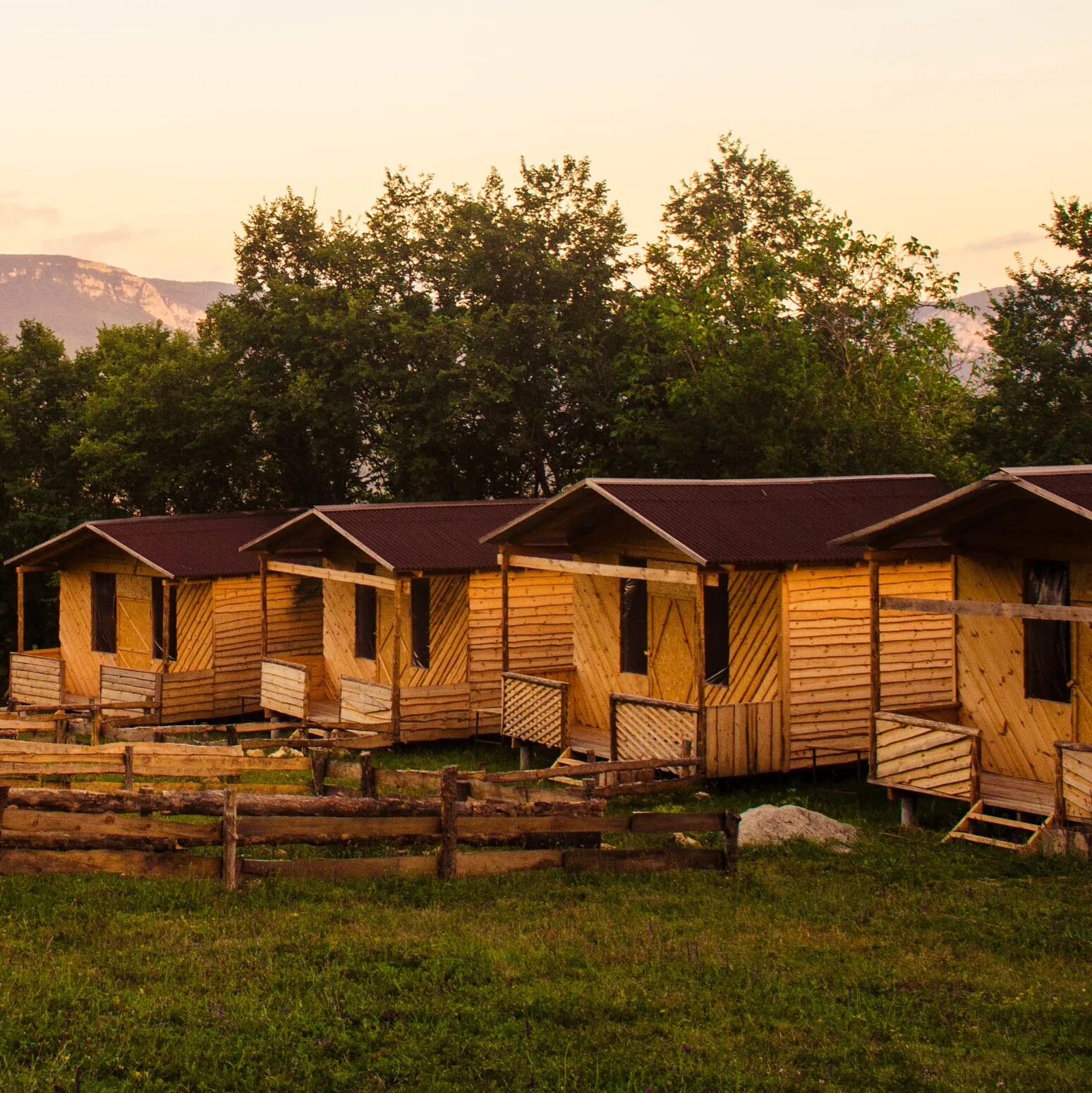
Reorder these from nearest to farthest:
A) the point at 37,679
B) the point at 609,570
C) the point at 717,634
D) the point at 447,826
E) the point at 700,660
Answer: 1. the point at 447,826
2. the point at 700,660
3. the point at 609,570
4. the point at 717,634
5. the point at 37,679

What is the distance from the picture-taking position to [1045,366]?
34.9 meters

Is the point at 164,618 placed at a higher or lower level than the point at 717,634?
higher

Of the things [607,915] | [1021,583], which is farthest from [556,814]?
[1021,583]

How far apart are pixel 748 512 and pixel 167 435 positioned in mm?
24031

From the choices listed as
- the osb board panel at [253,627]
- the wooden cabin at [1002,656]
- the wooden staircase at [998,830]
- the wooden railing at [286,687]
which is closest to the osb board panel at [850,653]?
the wooden cabin at [1002,656]

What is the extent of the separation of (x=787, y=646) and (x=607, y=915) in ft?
31.6

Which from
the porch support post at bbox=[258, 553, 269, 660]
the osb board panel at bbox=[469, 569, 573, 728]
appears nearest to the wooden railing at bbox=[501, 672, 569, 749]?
the osb board panel at bbox=[469, 569, 573, 728]

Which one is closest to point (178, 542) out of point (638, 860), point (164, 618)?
point (164, 618)

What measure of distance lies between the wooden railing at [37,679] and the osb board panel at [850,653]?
1865 cm

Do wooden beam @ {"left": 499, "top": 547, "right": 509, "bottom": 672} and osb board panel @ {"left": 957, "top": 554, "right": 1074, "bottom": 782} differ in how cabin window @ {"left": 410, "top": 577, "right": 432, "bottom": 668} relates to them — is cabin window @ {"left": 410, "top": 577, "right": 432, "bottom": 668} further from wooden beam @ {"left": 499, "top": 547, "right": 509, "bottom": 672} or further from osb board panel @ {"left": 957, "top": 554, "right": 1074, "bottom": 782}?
osb board panel @ {"left": 957, "top": 554, "right": 1074, "bottom": 782}

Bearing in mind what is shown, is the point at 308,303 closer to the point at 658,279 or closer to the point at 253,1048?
the point at 658,279

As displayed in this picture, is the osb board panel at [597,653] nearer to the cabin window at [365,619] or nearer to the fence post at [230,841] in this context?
the cabin window at [365,619]

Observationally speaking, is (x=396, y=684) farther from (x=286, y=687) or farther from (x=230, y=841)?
(x=230, y=841)

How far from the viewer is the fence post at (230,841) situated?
12.5 meters
